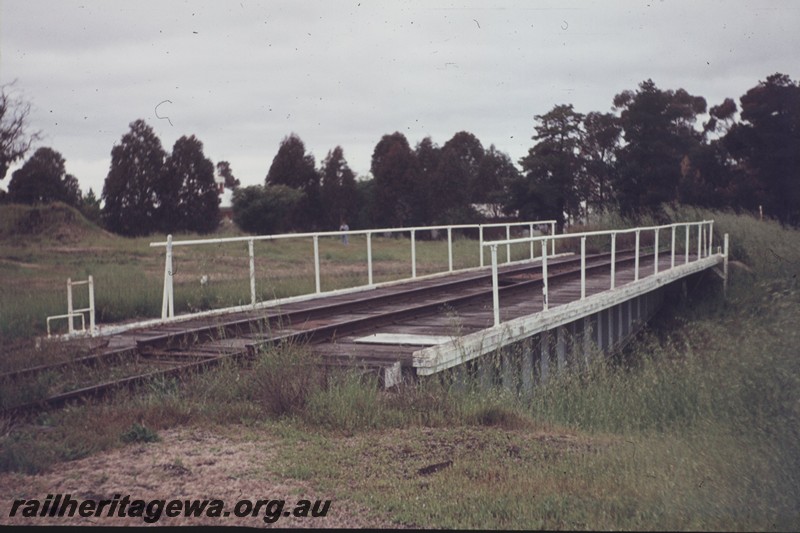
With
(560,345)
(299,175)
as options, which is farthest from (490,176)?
(560,345)

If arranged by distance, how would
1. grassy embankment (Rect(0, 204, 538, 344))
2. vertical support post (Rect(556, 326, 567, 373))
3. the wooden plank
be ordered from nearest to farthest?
the wooden plank < vertical support post (Rect(556, 326, 567, 373)) < grassy embankment (Rect(0, 204, 538, 344))

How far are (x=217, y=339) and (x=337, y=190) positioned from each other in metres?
48.3

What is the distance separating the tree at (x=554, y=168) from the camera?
52.1 m

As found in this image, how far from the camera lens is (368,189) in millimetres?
61594

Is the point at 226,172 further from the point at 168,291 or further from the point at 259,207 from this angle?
the point at 168,291

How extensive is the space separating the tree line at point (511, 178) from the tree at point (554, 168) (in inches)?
2.9

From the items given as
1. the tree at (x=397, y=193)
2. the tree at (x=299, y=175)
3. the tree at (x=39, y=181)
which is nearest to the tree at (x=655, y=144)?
the tree at (x=397, y=193)

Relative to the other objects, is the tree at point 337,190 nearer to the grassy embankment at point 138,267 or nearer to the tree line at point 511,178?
the tree line at point 511,178

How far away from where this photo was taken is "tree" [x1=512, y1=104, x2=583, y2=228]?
5209 centimetres

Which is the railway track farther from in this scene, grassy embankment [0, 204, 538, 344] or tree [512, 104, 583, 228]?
tree [512, 104, 583, 228]

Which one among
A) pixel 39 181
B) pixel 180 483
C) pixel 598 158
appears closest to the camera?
pixel 180 483

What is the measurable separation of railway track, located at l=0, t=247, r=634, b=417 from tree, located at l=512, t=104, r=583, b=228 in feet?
118

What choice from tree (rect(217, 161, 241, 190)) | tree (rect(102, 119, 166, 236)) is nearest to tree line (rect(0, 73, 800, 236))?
tree (rect(102, 119, 166, 236))

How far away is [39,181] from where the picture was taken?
1512 inches
